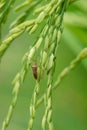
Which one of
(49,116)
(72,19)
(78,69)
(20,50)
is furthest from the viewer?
(20,50)

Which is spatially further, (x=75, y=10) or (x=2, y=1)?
(x=75, y=10)

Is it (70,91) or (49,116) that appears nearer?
(49,116)

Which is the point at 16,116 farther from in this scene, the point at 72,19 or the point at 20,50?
the point at 72,19

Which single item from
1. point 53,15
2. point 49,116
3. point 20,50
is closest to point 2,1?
point 53,15

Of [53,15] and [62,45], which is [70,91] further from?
[53,15]

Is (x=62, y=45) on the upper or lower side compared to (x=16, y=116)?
upper

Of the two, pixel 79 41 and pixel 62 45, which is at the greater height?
pixel 79 41

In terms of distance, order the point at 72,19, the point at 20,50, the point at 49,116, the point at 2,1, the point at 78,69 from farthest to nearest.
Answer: the point at 20,50 → the point at 78,69 → the point at 72,19 → the point at 2,1 → the point at 49,116

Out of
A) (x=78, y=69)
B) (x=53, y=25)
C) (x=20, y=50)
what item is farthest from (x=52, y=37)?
(x=20, y=50)

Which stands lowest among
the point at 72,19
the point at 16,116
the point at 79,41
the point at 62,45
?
the point at 16,116
